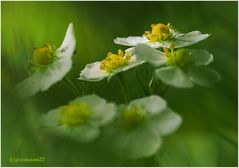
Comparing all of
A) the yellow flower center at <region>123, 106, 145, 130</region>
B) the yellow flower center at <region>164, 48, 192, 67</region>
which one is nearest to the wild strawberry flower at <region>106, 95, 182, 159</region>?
the yellow flower center at <region>123, 106, 145, 130</region>

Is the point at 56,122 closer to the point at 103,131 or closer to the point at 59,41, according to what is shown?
the point at 103,131

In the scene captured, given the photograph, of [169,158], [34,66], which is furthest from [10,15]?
[169,158]

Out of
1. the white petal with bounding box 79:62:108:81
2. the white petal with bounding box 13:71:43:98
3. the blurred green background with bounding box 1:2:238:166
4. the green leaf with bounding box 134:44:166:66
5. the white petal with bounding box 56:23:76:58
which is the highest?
the white petal with bounding box 56:23:76:58

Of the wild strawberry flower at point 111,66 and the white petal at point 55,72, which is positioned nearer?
the white petal at point 55,72

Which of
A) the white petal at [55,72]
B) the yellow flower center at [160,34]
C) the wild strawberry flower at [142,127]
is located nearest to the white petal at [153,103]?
the wild strawberry flower at [142,127]

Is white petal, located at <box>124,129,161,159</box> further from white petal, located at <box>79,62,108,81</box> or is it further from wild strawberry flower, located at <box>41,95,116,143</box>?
white petal, located at <box>79,62,108,81</box>

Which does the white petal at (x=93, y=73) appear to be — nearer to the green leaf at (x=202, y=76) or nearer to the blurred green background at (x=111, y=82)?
the blurred green background at (x=111, y=82)

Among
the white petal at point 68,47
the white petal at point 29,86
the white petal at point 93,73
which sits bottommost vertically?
the white petal at point 93,73

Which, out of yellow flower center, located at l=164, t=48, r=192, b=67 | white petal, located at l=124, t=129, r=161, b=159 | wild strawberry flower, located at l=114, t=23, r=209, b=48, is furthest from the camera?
wild strawberry flower, located at l=114, t=23, r=209, b=48

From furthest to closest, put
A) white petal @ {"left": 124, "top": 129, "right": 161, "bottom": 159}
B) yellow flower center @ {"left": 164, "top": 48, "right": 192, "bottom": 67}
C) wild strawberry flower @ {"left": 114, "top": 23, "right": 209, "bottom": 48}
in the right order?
wild strawberry flower @ {"left": 114, "top": 23, "right": 209, "bottom": 48} < yellow flower center @ {"left": 164, "top": 48, "right": 192, "bottom": 67} < white petal @ {"left": 124, "top": 129, "right": 161, "bottom": 159}
